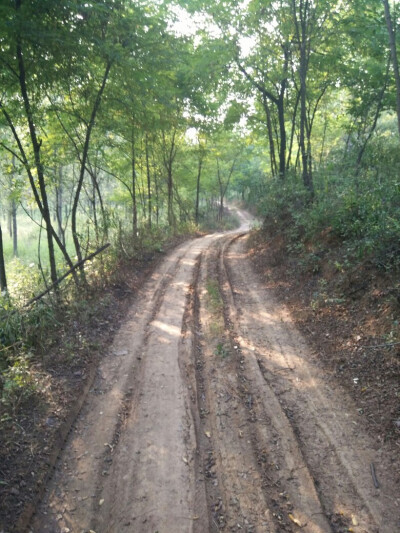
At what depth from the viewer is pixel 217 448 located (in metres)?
→ 4.19

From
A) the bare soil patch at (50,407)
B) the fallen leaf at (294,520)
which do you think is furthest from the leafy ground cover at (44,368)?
the fallen leaf at (294,520)

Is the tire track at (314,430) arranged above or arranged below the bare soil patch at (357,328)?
below

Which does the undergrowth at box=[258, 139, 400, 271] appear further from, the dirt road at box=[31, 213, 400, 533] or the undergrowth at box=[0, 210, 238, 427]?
the undergrowth at box=[0, 210, 238, 427]

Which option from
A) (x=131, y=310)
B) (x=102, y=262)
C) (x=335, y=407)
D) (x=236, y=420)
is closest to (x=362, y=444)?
(x=335, y=407)

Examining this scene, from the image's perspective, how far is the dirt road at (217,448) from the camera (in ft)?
11.0

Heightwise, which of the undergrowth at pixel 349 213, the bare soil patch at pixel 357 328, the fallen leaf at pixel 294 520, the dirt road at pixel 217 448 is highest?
the undergrowth at pixel 349 213

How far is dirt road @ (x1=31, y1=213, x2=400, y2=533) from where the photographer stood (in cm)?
335

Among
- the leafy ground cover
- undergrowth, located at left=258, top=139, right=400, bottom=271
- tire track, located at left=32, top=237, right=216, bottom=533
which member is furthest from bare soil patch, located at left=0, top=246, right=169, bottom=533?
undergrowth, located at left=258, top=139, right=400, bottom=271

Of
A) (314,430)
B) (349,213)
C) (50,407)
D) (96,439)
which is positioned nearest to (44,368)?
(50,407)

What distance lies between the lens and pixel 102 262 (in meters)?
10.5

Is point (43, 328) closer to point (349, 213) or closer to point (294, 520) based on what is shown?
point (294, 520)

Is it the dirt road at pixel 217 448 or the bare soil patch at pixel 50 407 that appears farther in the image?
the bare soil patch at pixel 50 407

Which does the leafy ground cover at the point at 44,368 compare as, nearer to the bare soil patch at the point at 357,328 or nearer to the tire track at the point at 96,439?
the tire track at the point at 96,439

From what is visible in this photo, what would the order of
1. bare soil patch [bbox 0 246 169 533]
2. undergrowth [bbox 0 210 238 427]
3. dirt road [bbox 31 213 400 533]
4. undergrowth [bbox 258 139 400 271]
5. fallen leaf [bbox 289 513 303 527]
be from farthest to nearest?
1. undergrowth [bbox 258 139 400 271]
2. undergrowth [bbox 0 210 238 427]
3. bare soil patch [bbox 0 246 169 533]
4. dirt road [bbox 31 213 400 533]
5. fallen leaf [bbox 289 513 303 527]
